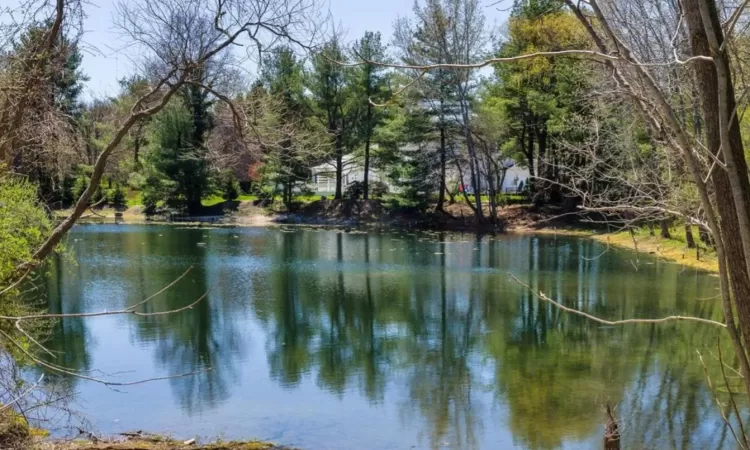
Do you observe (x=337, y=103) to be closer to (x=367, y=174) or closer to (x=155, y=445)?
(x=367, y=174)

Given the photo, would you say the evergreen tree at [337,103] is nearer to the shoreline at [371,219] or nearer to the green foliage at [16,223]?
the shoreline at [371,219]

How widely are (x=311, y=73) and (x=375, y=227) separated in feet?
27.6

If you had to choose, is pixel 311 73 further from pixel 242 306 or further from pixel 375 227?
pixel 242 306

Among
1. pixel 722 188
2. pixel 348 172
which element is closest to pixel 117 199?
pixel 348 172

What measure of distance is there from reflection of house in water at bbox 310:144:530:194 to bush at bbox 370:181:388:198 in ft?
0.76

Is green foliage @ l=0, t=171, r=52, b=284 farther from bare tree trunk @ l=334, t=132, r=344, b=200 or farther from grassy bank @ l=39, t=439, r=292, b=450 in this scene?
bare tree trunk @ l=334, t=132, r=344, b=200

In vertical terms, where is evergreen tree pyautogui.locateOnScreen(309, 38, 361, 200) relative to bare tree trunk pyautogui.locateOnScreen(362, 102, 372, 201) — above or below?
above

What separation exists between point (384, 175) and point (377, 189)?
1.11m

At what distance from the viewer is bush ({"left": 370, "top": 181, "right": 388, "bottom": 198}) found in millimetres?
36969

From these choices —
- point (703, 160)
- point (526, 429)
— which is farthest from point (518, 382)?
point (703, 160)

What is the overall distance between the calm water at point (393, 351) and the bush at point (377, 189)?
1505 centimetres

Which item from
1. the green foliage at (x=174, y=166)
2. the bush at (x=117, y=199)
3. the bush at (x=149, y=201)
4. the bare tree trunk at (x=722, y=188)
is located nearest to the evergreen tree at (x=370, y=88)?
the green foliage at (x=174, y=166)

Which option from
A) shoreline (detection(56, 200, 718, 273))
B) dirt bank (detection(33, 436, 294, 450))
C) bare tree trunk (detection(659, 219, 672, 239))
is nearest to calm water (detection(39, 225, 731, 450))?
dirt bank (detection(33, 436, 294, 450))

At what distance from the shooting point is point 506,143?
32.4m
